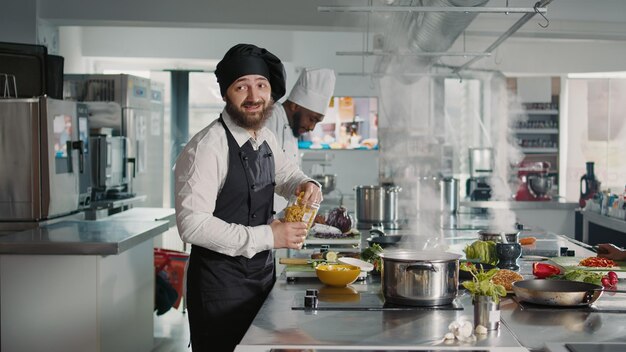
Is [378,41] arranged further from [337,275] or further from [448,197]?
[337,275]

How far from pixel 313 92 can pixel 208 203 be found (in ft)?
7.75

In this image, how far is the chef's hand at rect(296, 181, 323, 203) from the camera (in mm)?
2844

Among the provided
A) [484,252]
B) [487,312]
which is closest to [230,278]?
[487,312]

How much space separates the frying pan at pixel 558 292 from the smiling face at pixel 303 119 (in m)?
2.61

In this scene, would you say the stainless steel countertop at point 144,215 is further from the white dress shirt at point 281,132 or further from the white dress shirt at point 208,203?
the white dress shirt at point 208,203

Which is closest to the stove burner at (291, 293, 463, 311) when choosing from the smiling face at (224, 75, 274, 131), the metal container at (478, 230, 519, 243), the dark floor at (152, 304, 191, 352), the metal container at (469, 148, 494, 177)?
the smiling face at (224, 75, 274, 131)

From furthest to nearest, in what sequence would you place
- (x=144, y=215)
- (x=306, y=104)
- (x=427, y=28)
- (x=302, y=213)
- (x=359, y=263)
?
(x=427, y=28) → (x=144, y=215) → (x=306, y=104) → (x=359, y=263) → (x=302, y=213)

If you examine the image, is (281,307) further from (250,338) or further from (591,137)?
(591,137)

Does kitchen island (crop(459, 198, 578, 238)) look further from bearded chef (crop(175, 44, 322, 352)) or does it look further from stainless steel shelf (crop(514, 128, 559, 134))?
bearded chef (crop(175, 44, 322, 352))

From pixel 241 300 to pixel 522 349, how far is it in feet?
3.93

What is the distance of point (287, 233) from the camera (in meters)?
2.63

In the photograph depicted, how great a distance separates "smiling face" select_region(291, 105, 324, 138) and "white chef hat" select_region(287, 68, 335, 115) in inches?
1.2

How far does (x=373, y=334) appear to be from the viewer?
2.04 metres

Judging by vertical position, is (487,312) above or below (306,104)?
below
